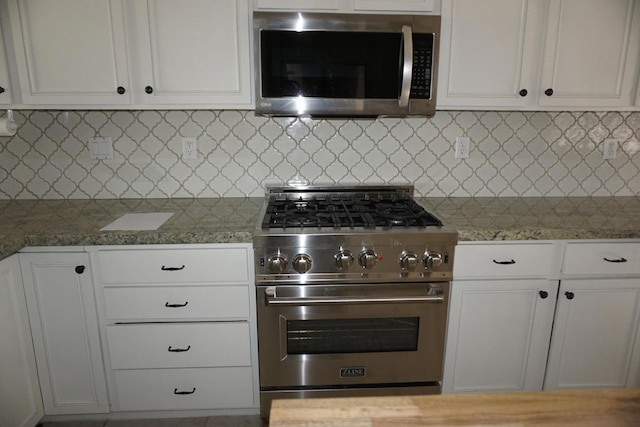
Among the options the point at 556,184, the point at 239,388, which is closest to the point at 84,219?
the point at 239,388

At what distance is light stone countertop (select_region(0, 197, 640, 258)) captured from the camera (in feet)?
5.40

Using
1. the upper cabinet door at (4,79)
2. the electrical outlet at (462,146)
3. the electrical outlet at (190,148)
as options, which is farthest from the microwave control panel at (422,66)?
the upper cabinet door at (4,79)

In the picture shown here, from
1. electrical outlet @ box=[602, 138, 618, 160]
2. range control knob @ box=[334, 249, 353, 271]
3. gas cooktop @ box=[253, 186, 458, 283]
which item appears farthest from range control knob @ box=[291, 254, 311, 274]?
Result: electrical outlet @ box=[602, 138, 618, 160]

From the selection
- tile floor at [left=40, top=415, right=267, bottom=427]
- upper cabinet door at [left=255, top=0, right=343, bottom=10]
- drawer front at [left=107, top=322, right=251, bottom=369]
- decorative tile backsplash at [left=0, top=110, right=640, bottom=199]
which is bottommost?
tile floor at [left=40, top=415, right=267, bottom=427]

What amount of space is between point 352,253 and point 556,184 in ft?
4.58

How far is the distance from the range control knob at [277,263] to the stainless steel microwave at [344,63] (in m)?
0.62

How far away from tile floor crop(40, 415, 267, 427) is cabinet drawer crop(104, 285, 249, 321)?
0.52m

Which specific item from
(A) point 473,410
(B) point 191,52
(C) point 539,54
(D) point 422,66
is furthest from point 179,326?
(C) point 539,54

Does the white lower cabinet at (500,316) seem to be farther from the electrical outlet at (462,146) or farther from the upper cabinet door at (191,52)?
the upper cabinet door at (191,52)

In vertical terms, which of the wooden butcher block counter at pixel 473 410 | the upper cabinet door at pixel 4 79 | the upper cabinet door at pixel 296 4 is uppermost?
the upper cabinet door at pixel 296 4

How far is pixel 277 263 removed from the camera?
163 centimetres

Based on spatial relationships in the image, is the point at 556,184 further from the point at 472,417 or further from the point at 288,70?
the point at 472,417

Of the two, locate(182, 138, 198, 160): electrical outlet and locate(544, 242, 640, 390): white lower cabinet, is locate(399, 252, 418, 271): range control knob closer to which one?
locate(544, 242, 640, 390): white lower cabinet

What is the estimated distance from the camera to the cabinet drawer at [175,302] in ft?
5.62
